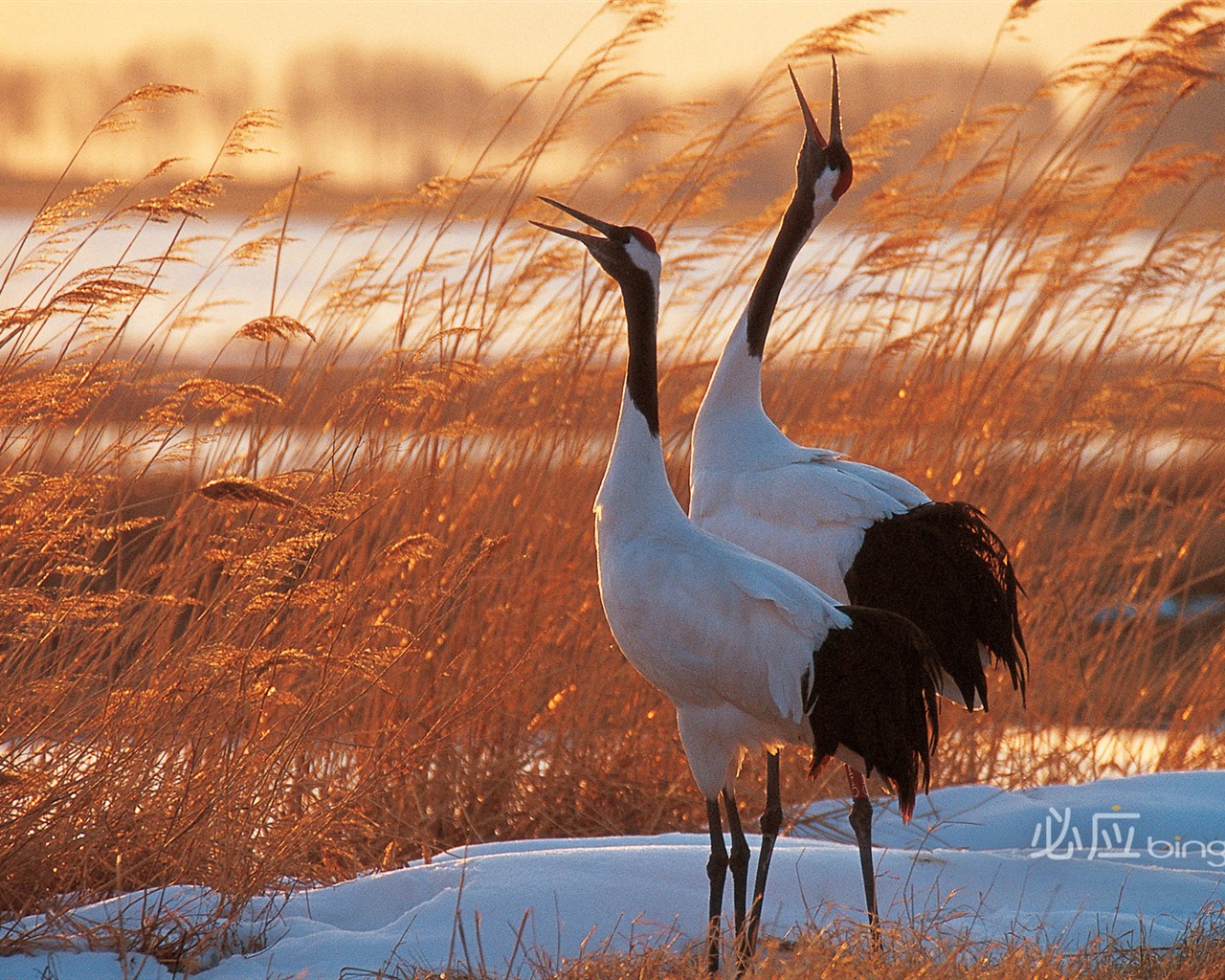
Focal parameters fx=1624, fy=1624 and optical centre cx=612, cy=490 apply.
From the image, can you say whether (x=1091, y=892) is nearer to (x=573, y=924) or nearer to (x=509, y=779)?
(x=573, y=924)

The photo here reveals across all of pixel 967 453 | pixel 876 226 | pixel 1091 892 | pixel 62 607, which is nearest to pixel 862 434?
pixel 967 453

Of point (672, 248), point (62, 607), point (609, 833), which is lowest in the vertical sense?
point (609, 833)

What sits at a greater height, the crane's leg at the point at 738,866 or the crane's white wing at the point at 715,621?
the crane's white wing at the point at 715,621

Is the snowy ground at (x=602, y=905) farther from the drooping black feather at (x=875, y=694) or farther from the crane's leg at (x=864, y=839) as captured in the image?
the drooping black feather at (x=875, y=694)

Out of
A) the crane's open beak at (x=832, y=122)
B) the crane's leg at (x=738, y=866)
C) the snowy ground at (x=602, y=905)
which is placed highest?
the crane's open beak at (x=832, y=122)

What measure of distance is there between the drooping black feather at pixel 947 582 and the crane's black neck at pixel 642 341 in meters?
0.73

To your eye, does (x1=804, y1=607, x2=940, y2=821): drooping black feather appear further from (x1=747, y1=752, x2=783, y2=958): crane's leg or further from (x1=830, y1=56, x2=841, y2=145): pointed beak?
(x1=830, y1=56, x2=841, y2=145): pointed beak

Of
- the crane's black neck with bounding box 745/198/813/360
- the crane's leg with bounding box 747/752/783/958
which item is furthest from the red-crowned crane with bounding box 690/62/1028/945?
the crane's black neck with bounding box 745/198/813/360

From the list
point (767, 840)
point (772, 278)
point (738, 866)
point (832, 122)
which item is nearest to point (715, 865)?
point (738, 866)

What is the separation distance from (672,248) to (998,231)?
1114 millimetres

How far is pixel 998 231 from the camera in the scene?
5.55 m

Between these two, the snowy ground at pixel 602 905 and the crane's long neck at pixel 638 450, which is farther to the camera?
the crane's long neck at pixel 638 450

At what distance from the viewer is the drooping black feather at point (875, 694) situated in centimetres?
327

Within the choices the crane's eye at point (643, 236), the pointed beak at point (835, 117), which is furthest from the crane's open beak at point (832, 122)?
the crane's eye at point (643, 236)
